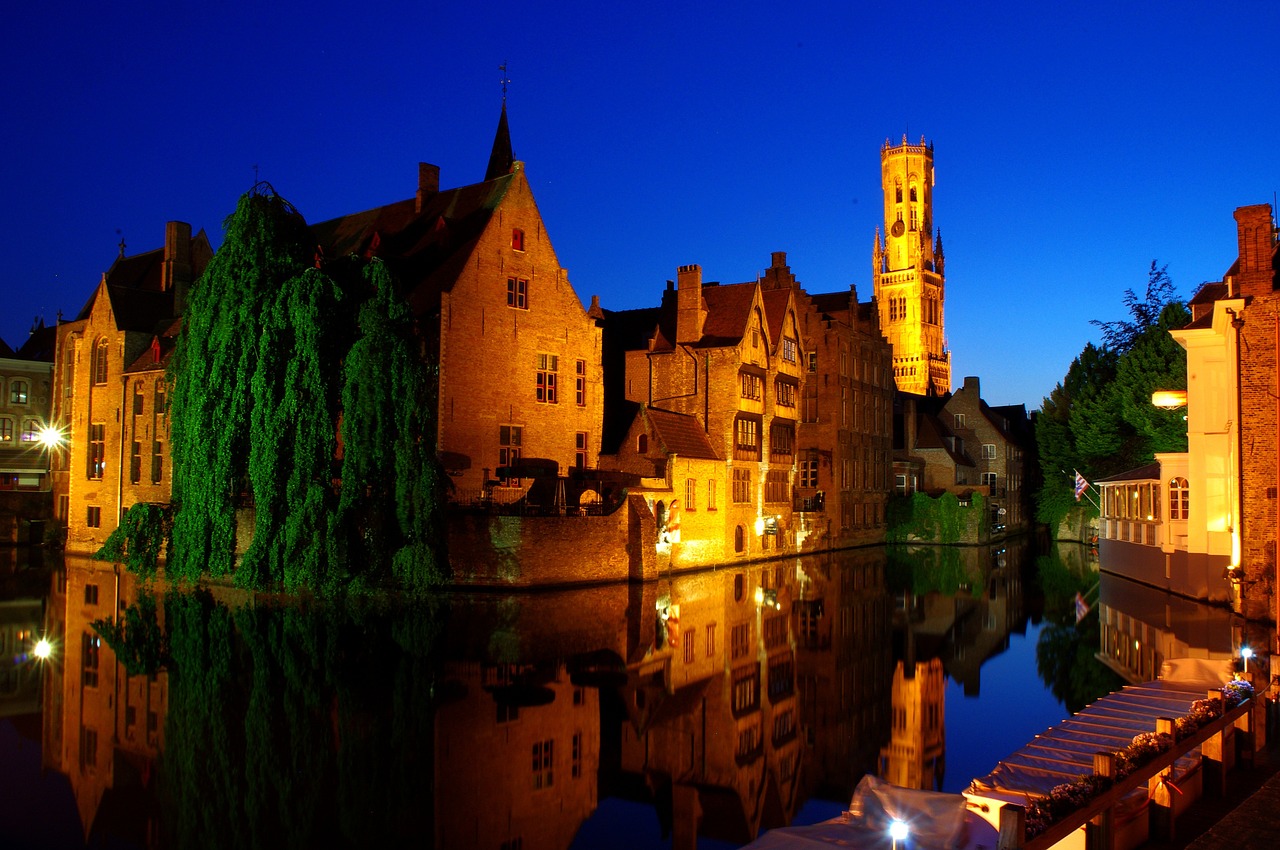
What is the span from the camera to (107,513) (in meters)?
41.6

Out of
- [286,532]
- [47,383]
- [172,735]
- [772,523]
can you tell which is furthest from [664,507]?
[47,383]

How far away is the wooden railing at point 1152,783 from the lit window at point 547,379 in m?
27.4

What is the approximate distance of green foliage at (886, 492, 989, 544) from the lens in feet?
190

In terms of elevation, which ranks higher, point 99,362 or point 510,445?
point 99,362

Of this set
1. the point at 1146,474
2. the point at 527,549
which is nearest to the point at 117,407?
the point at 527,549

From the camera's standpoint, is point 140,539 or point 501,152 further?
point 501,152

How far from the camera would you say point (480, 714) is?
1483 centimetres

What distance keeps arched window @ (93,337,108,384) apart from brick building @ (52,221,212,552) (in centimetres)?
4

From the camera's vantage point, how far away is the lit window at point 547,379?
1432 inches

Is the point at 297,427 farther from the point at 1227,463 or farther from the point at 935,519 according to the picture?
the point at 935,519

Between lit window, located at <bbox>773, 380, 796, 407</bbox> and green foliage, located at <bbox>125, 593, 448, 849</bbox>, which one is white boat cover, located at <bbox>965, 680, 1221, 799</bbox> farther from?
lit window, located at <bbox>773, 380, 796, 407</bbox>

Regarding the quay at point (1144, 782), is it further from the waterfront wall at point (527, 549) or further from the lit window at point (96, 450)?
the lit window at point (96, 450)

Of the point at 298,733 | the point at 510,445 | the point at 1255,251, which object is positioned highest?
the point at 1255,251

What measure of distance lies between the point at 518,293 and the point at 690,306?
893 cm
